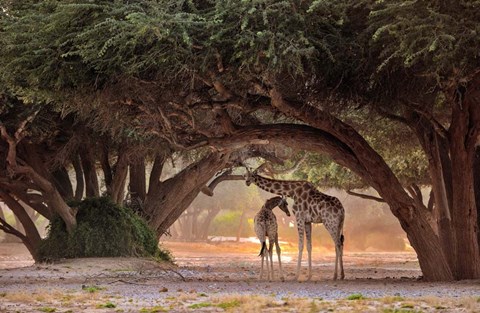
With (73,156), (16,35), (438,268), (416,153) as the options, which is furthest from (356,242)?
(16,35)

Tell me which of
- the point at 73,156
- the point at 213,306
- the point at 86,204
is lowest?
the point at 213,306

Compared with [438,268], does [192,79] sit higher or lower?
higher

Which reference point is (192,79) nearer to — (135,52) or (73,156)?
(135,52)

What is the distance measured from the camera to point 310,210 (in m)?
18.1

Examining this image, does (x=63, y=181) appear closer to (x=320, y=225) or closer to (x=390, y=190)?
(x=390, y=190)

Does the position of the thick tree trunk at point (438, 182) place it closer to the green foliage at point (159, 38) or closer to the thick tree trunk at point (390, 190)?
the thick tree trunk at point (390, 190)

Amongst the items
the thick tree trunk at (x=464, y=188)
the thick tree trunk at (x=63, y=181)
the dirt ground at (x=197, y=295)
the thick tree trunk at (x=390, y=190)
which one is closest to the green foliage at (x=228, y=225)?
the thick tree trunk at (x=63, y=181)

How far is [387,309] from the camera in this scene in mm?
10453

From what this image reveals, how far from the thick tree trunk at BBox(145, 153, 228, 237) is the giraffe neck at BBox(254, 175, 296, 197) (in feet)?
19.1

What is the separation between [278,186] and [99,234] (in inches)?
238

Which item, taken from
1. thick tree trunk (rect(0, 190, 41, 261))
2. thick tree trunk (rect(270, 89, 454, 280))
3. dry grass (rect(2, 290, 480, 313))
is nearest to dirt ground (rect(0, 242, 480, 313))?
dry grass (rect(2, 290, 480, 313))

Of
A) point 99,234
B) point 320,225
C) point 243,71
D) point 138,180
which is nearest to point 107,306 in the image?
point 243,71

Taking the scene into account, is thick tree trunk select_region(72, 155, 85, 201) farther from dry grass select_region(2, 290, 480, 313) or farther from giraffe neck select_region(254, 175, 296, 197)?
dry grass select_region(2, 290, 480, 313)

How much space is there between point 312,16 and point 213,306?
548 centimetres
